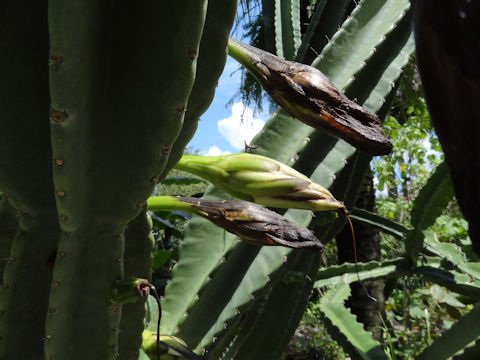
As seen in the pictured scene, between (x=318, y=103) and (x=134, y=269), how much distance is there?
0.42 m

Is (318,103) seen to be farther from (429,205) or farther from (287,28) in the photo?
(429,205)

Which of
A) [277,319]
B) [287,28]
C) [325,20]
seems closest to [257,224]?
[277,319]

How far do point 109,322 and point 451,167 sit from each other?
1.99ft

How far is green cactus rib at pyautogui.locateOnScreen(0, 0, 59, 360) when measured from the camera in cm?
63

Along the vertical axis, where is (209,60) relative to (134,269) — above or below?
above

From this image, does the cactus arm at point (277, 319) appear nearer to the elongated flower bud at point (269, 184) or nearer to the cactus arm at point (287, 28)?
the elongated flower bud at point (269, 184)

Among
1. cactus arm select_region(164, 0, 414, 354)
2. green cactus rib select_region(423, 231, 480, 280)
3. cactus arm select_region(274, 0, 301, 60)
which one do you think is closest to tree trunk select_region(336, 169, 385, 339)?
green cactus rib select_region(423, 231, 480, 280)

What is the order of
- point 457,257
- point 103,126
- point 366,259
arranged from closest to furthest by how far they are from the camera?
point 103,126 → point 457,257 → point 366,259

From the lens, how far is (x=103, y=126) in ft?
1.97

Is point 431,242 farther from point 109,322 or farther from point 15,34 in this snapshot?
point 15,34

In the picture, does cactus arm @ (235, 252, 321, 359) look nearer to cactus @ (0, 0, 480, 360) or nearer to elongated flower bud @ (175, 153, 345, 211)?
cactus @ (0, 0, 480, 360)

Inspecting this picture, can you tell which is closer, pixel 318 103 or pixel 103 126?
pixel 103 126

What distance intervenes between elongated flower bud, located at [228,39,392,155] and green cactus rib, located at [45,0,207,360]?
215 millimetres

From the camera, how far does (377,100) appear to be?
4.09 ft
